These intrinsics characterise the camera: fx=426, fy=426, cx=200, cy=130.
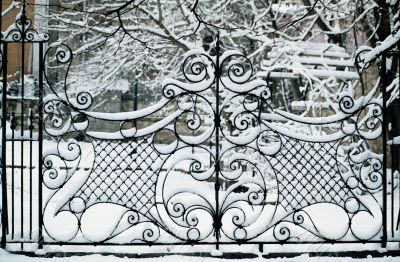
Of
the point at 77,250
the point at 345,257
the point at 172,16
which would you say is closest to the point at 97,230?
the point at 77,250

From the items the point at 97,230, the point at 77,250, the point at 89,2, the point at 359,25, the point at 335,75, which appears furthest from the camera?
the point at 89,2

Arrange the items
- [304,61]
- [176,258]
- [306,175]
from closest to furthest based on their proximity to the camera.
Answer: [176,258], [306,175], [304,61]

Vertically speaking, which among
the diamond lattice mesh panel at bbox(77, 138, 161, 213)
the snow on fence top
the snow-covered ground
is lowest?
the snow-covered ground

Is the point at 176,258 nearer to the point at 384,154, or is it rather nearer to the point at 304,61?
the point at 384,154

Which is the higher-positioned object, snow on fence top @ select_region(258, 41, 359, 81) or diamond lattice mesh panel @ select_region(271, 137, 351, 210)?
snow on fence top @ select_region(258, 41, 359, 81)

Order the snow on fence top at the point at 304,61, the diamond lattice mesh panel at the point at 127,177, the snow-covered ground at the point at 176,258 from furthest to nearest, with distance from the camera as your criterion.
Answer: the snow on fence top at the point at 304,61 < the diamond lattice mesh panel at the point at 127,177 < the snow-covered ground at the point at 176,258

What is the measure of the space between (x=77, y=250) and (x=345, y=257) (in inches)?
92.4

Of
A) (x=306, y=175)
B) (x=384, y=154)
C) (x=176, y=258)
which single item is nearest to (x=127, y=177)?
(x=176, y=258)

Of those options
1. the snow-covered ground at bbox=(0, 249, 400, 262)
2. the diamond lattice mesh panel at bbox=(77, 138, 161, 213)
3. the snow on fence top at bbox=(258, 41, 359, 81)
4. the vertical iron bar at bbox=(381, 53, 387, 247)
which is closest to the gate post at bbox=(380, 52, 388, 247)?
the vertical iron bar at bbox=(381, 53, 387, 247)

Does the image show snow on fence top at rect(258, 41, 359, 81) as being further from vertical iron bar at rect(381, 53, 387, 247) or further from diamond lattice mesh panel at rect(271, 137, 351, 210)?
vertical iron bar at rect(381, 53, 387, 247)

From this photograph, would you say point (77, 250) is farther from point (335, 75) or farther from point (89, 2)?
point (89, 2)

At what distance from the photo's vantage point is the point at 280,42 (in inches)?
292

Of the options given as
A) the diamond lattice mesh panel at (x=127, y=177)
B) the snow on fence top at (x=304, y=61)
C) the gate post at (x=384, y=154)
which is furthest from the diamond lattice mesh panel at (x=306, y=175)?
the snow on fence top at (x=304, y=61)

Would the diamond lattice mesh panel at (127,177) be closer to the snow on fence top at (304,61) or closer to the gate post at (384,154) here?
the gate post at (384,154)
